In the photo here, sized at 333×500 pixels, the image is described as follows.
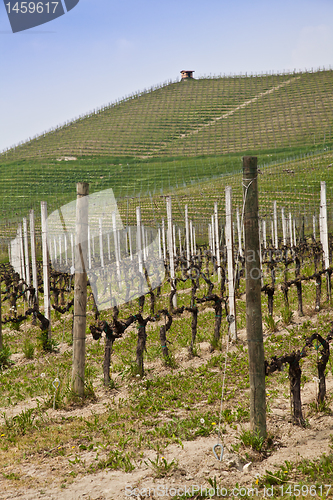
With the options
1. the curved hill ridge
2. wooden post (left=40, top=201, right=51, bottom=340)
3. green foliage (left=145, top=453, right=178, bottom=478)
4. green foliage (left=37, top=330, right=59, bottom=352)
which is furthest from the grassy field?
the curved hill ridge

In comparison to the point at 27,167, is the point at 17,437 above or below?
below

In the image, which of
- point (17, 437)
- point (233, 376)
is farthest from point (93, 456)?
point (233, 376)

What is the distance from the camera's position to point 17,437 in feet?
17.6

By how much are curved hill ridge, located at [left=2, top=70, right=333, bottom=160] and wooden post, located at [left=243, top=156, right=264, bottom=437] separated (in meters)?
62.1

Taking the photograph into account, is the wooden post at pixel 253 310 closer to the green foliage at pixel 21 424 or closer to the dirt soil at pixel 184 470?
the dirt soil at pixel 184 470

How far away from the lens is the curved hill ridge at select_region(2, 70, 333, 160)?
71.8m

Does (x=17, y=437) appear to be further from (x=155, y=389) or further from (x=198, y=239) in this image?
(x=198, y=239)

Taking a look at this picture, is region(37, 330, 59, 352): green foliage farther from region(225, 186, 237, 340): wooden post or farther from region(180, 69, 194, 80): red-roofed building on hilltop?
region(180, 69, 194, 80): red-roofed building on hilltop

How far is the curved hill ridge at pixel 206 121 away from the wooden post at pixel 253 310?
62107mm

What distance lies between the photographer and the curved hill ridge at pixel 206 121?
71.8 meters

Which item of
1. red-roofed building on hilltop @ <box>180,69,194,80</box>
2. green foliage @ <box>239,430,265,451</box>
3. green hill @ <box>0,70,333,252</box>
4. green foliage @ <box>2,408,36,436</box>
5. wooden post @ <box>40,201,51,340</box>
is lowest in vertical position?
green foliage @ <box>2,408,36,436</box>

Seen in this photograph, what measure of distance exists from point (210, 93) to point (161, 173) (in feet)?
191

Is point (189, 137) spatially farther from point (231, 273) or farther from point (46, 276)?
point (231, 273)

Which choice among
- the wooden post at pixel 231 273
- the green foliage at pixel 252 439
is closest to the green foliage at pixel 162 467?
the green foliage at pixel 252 439
